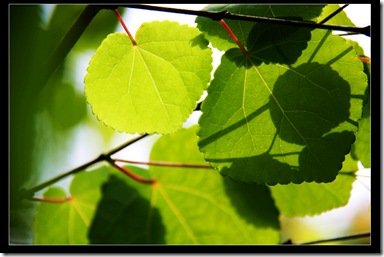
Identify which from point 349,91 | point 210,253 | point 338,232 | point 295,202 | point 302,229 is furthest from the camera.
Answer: point 302,229

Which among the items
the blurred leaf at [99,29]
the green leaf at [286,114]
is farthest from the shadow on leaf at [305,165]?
the blurred leaf at [99,29]

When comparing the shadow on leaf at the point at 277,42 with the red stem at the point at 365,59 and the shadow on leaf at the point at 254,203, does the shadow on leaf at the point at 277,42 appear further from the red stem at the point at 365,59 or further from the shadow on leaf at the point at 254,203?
the shadow on leaf at the point at 254,203

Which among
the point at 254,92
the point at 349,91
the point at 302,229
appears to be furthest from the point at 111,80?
the point at 302,229

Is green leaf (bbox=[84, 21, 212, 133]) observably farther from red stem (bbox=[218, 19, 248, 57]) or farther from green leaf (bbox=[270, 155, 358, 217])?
green leaf (bbox=[270, 155, 358, 217])

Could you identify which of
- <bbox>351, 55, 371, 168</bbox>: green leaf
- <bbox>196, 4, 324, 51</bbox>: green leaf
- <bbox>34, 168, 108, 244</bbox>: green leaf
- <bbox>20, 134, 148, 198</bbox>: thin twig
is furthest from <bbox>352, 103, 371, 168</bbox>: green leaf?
<bbox>34, 168, 108, 244</bbox>: green leaf

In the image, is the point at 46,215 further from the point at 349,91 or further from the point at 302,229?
the point at 302,229

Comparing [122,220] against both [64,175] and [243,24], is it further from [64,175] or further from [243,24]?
[243,24]

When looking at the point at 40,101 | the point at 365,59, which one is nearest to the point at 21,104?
the point at 40,101
